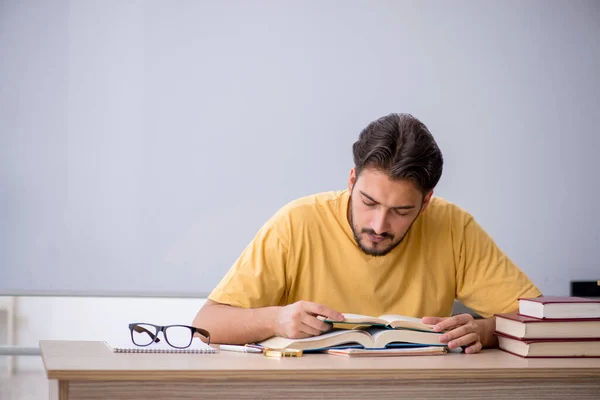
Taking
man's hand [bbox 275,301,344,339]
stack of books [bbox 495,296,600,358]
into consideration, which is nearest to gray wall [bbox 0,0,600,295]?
man's hand [bbox 275,301,344,339]

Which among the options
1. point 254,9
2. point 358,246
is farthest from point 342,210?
point 254,9

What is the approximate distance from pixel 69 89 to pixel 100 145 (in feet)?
0.86

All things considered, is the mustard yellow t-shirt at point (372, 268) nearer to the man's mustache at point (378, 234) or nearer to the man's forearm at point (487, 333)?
the man's mustache at point (378, 234)

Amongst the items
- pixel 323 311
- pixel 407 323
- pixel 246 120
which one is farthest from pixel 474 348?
pixel 246 120

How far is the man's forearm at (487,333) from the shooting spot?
171cm

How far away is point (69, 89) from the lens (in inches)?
123

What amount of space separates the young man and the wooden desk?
13.2 inches

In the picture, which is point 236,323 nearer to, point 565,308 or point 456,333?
point 456,333

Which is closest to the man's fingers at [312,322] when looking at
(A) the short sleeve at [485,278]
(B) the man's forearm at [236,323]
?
(B) the man's forearm at [236,323]

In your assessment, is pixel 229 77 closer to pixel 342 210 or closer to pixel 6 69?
pixel 6 69

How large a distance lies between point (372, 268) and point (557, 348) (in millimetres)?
548

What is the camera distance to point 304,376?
1261 millimetres

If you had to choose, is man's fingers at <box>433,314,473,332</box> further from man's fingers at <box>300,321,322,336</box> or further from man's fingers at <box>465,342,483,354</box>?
man's fingers at <box>300,321,322,336</box>

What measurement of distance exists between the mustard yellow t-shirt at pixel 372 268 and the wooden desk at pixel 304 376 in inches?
19.4
